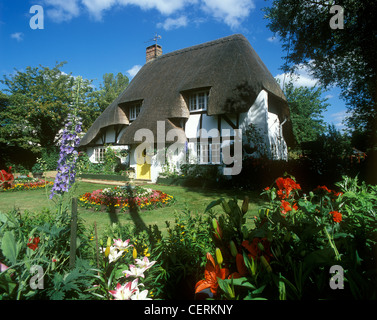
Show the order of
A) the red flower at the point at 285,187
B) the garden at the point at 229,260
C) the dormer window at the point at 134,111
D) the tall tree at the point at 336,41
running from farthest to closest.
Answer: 1. the dormer window at the point at 134,111
2. the tall tree at the point at 336,41
3. the red flower at the point at 285,187
4. the garden at the point at 229,260

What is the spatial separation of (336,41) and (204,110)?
7298 millimetres

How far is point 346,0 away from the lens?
7.02 m

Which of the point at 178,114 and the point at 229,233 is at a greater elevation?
the point at 178,114

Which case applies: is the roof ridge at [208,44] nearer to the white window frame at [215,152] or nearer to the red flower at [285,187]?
the white window frame at [215,152]

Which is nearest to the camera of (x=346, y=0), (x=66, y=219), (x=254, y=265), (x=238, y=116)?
(x=254, y=265)

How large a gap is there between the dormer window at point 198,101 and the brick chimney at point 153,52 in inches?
382

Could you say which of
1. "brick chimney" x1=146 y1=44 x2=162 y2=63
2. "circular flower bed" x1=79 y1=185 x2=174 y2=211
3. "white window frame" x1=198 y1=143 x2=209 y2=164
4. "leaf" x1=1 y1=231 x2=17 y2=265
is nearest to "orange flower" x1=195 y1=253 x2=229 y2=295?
"leaf" x1=1 y1=231 x2=17 y2=265

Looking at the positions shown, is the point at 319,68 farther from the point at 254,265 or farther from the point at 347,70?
the point at 254,265

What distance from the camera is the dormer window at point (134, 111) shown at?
57.4 feet

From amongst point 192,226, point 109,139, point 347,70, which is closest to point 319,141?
point 347,70

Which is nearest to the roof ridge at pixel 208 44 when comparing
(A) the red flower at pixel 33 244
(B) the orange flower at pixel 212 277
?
(A) the red flower at pixel 33 244

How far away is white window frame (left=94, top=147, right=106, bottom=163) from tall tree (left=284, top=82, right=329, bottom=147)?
83.6 feet

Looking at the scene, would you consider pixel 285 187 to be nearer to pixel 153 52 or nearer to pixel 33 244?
pixel 33 244
